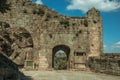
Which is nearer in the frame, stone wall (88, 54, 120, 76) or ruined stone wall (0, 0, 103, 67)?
stone wall (88, 54, 120, 76)

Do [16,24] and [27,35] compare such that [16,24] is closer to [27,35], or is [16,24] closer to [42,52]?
[27,35]

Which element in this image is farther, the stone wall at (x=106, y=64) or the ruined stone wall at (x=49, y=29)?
the ruined stone wall at (x=49, y=29)

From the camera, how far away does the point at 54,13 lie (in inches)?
1084

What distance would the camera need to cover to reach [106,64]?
2092 cm

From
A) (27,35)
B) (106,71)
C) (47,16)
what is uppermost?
(47,16)

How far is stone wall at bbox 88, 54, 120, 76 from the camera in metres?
19.1

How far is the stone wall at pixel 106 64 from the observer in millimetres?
19062

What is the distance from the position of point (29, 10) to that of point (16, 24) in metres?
2.13

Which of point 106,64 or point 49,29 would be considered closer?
point 106,64

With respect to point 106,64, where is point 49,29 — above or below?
above

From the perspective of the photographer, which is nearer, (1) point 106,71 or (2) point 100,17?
(1) point 106,71

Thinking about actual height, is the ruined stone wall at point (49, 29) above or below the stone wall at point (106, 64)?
above

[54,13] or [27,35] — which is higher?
[54,13]

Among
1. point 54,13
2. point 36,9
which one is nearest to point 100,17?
point 54,13
